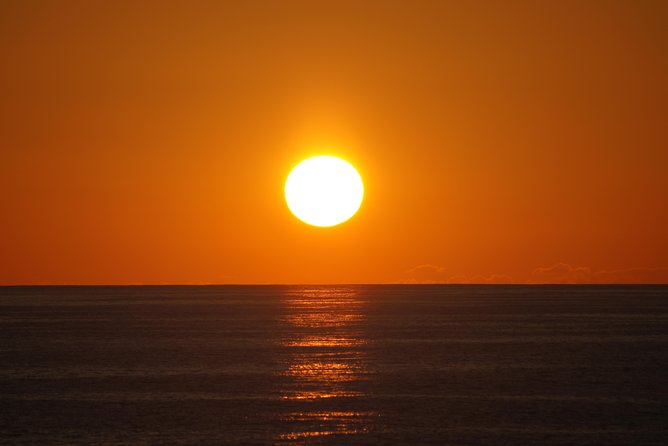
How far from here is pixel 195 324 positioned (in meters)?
117

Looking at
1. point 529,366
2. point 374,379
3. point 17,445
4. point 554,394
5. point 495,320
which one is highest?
point 495,320

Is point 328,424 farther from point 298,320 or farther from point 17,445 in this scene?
point 298,320

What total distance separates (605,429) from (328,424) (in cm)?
1194

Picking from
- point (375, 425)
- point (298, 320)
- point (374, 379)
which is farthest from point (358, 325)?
point (375, 425)

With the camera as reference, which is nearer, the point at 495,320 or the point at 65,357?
the point at 65,357

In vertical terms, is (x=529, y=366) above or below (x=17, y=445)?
above

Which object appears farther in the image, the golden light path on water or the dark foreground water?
the golden light path on water

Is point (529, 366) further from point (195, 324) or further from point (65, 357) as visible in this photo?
point (195, 324)

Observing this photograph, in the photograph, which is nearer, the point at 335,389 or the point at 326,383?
the point at 335,389

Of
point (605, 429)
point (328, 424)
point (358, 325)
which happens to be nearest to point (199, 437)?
point (328, 424)

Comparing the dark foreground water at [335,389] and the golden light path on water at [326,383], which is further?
the golden light path on water at [326,383]

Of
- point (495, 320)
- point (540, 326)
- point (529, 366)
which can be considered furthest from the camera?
point (495, 320)

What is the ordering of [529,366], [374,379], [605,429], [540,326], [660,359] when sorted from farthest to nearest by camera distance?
1. [540,326]
2. [660,359]
3. [529,366]
4. [374,379]
5. [605,429]

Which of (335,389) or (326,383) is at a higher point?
(326,383)
